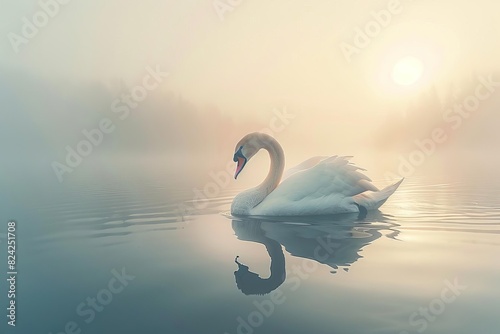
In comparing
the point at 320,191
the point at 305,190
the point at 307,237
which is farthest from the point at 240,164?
the point at 307,237

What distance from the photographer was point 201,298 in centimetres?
329

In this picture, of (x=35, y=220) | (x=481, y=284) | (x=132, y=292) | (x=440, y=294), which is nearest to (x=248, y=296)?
(x=132, y=292)

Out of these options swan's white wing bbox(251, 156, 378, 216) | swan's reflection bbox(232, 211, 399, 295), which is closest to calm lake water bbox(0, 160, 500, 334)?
swan's reflection bbox(232, 211, 399, 295)

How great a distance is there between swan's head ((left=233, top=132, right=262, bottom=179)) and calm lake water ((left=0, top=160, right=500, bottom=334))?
94 cm

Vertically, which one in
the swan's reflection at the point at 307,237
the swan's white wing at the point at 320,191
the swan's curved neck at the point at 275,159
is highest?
the swan's curved neck at the point at 275,159

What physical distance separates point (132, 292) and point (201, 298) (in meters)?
0.62

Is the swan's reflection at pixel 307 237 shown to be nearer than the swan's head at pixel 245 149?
Yes

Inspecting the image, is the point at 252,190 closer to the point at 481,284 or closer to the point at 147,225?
the point at 147,225

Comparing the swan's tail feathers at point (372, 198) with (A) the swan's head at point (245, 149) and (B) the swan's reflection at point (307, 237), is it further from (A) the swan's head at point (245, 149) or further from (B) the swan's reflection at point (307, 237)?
(A) the swan's head at point (245, 149)

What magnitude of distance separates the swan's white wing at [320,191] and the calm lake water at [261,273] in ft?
0.68

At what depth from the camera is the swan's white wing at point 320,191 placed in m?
6.24

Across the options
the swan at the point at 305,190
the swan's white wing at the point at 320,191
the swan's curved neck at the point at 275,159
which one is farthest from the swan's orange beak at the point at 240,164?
the swan's white wing at the point at 320,191

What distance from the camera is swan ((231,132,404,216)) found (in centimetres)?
626

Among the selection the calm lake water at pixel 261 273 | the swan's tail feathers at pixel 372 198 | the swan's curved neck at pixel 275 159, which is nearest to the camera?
the calm lake water at pixel 261 273
